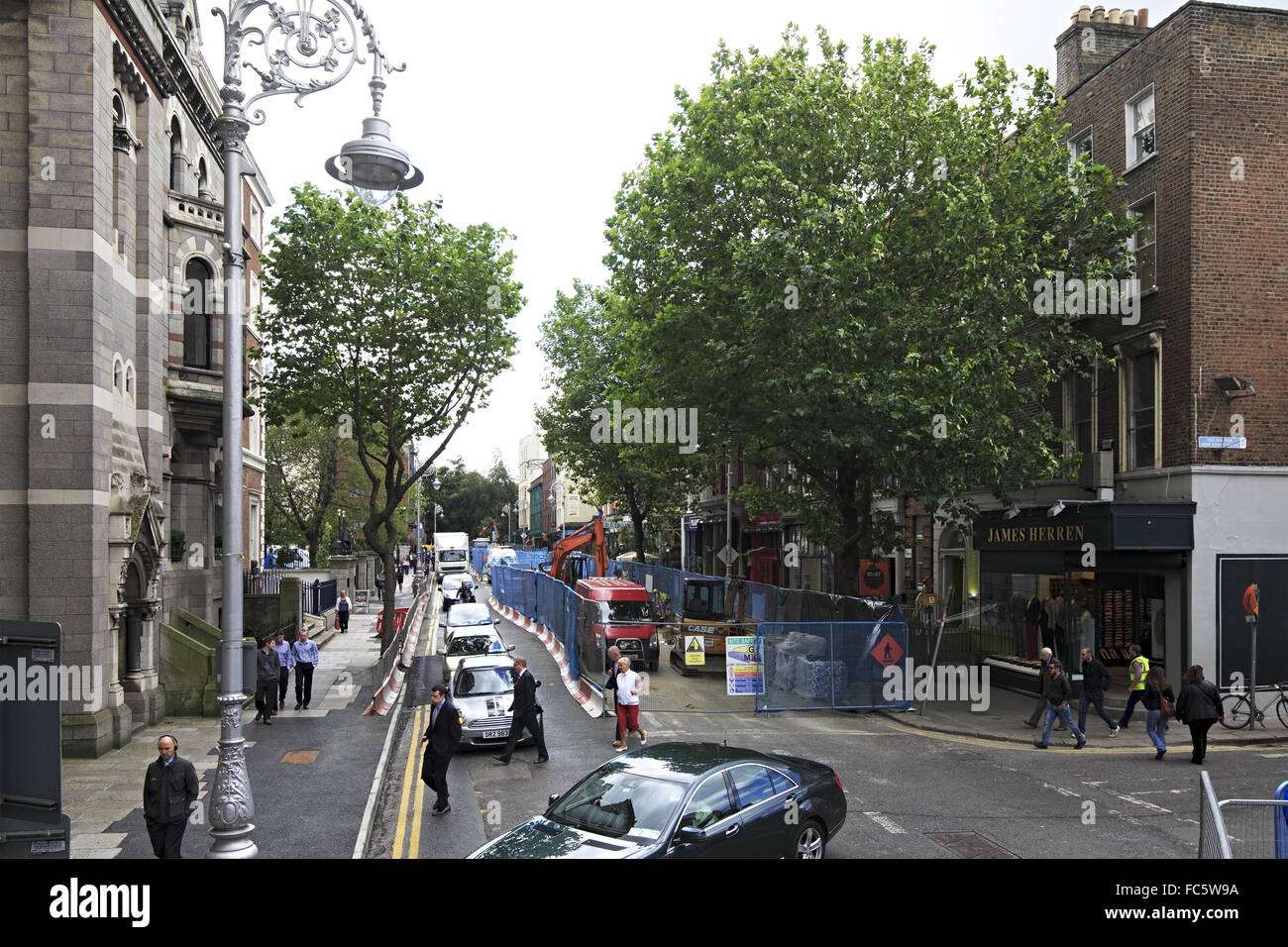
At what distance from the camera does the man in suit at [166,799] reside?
9766mm

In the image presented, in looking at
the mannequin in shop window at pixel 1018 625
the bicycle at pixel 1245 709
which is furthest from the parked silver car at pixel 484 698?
the bicycle at pixel 1245 709

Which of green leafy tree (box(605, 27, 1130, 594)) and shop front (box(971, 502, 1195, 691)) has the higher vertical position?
green leafy tree (box(605, 27, 1130, 594))

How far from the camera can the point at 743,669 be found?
840 inches

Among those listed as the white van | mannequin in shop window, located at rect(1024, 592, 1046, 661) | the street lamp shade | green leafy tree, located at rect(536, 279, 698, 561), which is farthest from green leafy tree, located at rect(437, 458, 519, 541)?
the street lamp shade

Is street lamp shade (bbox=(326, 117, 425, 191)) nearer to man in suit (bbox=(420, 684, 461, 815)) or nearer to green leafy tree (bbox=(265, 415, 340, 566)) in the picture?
man in suit (bbox=(420, 684, 461, 815))

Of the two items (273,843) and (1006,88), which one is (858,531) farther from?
(273,843)

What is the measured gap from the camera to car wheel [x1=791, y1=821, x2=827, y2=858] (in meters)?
9.79

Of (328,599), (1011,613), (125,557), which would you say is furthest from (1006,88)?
(328,599)

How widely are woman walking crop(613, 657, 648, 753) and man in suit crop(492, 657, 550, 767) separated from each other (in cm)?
149

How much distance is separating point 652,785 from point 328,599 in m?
40.7

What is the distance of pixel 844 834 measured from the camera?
38.4 feet

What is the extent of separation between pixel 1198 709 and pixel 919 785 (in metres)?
5.36

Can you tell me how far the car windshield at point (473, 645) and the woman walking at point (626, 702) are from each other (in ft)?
25.5

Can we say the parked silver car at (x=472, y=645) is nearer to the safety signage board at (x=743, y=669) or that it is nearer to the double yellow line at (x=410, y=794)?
the double yellow line at (x=410, y=794)
